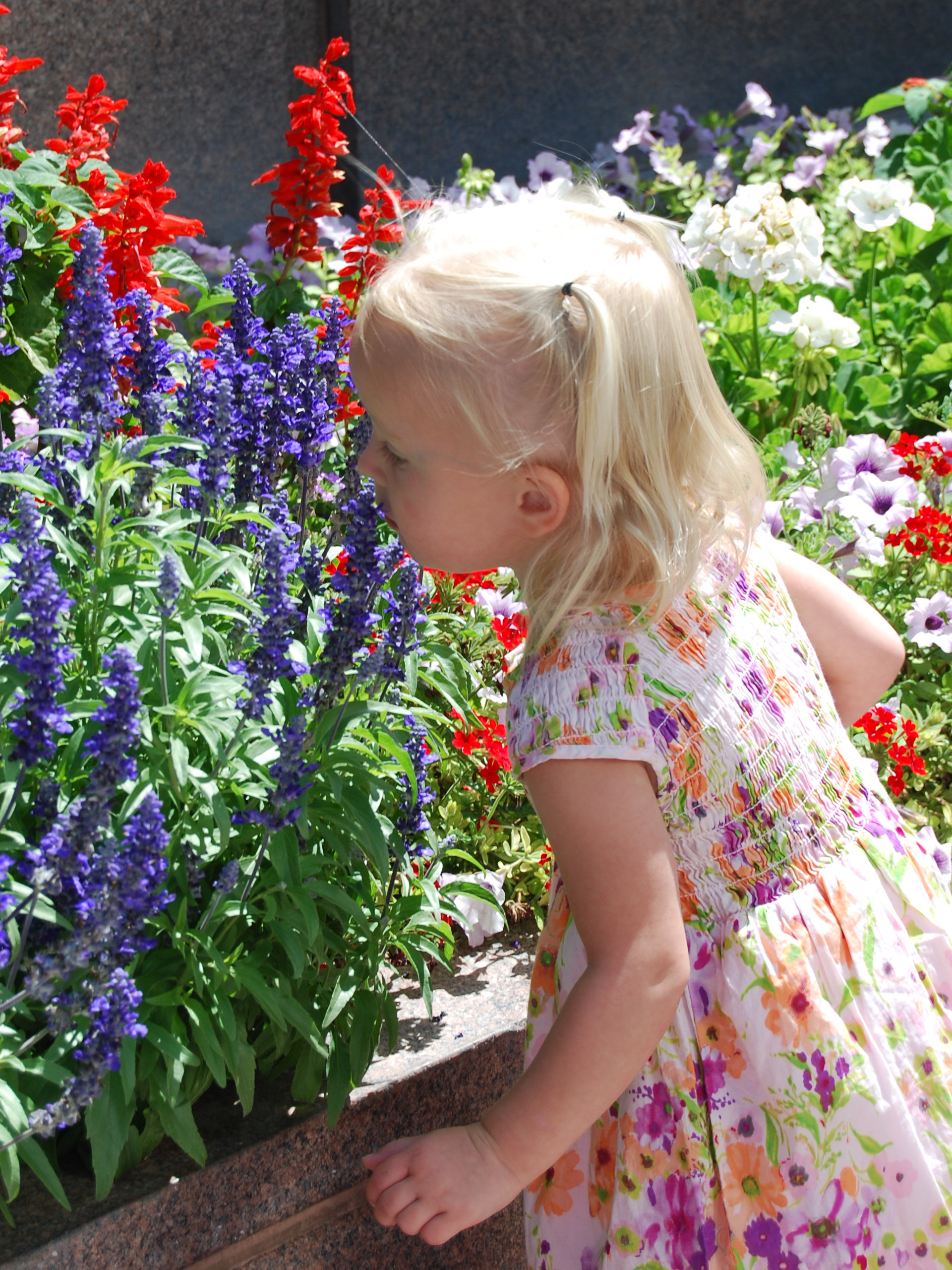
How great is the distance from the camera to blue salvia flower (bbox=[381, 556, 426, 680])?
151cm

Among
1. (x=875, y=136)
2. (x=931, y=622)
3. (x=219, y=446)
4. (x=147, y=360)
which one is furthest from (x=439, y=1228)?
(x=875, y=136)

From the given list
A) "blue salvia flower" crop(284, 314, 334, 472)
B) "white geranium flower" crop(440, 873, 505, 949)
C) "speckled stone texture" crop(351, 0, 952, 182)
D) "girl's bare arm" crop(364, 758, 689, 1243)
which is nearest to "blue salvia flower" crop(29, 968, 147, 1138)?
"girl's bare arm" crop(364, 758, 689, 1243)

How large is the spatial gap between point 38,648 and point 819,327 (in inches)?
111

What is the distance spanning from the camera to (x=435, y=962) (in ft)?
6.88

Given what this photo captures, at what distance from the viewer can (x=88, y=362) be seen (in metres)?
1.49

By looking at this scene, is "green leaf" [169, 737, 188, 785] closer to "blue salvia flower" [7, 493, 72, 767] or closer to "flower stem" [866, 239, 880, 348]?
"blue salvia flower" [7, 493, 72, 767]

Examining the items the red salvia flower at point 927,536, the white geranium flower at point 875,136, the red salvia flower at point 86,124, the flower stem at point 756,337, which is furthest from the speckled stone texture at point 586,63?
the red salvia flower at point 927,536

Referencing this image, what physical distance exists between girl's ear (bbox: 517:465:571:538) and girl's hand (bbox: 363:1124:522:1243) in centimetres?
65

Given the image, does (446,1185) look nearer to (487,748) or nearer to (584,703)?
(584,703)

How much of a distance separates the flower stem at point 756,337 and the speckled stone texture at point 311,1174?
225cm

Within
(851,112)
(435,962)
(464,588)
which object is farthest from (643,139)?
(435,962)

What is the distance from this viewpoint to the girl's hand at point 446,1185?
4.40 ft

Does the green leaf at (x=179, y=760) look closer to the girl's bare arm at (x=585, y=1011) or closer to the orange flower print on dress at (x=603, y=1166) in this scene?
the girl's bare arm at (x=585, y=1011)

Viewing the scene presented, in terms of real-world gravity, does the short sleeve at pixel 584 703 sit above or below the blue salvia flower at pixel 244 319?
below
